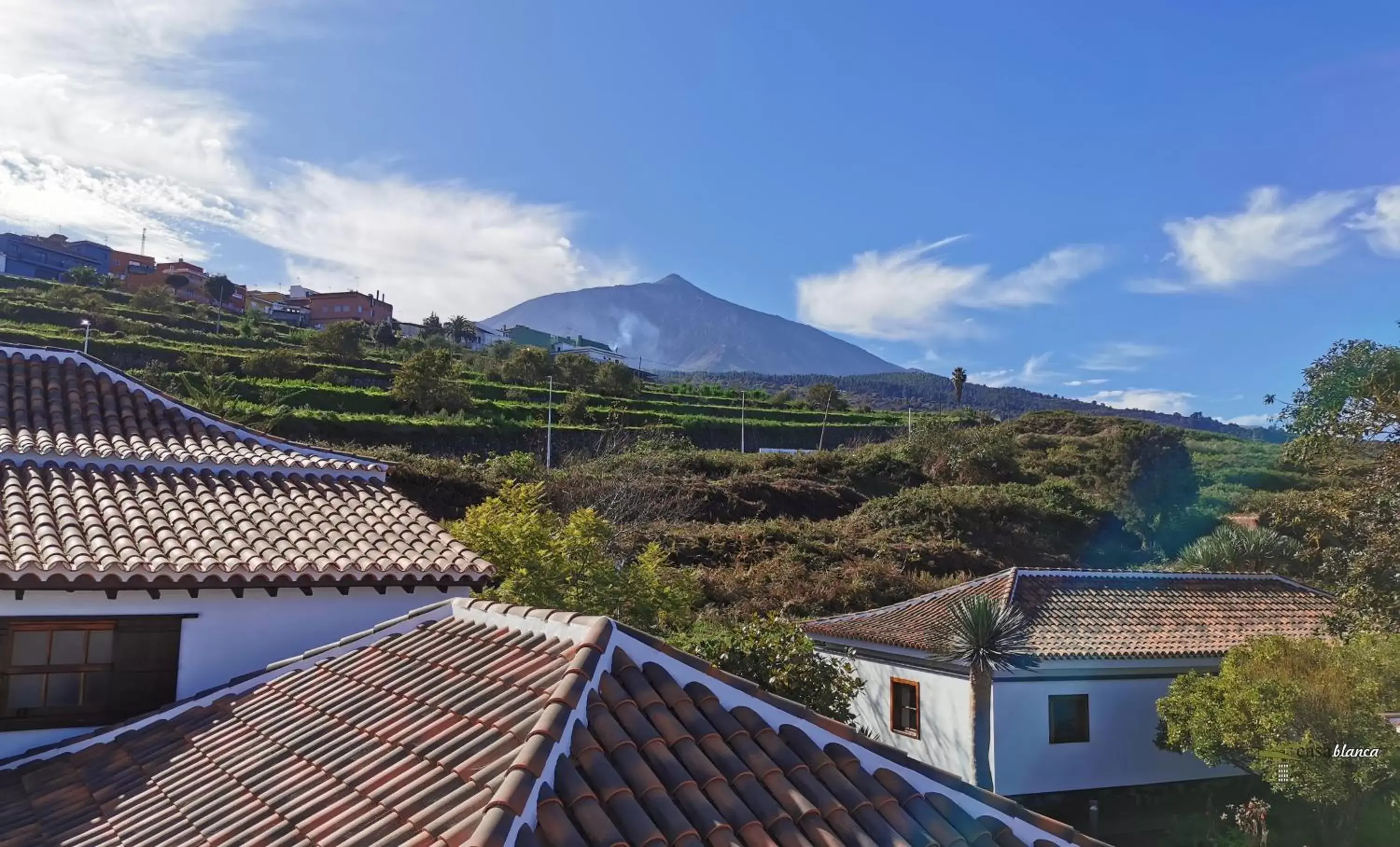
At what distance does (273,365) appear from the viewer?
133 ft

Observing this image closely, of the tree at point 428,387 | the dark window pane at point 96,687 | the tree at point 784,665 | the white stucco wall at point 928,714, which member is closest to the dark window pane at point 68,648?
the dark window pane at point 96,687

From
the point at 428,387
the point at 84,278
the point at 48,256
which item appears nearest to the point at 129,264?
the point at 48,256

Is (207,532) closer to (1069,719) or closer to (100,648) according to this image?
(100,648)

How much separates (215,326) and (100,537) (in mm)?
54023

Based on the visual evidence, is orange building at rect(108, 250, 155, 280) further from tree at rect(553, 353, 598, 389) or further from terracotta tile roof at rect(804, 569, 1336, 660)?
terracotta tile roof at rect(804, 569, 1336, 660)

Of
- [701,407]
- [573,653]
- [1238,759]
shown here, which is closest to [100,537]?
[573,653]

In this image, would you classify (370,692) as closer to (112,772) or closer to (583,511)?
(112,772)

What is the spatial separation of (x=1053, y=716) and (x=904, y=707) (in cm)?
269

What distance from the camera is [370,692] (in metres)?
6.18

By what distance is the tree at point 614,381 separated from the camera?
54.3 m

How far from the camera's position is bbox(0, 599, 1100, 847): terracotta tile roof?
409 centimetres

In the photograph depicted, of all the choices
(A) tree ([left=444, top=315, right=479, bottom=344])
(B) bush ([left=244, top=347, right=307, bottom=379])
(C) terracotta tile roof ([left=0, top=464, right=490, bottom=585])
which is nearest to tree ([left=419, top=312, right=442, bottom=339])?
(A) tree ([left=444, top=315, right=479, bottom=344])

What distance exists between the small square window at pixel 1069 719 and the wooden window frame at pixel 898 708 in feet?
7.20

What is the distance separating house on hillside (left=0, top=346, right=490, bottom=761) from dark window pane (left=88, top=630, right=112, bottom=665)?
1 centimetres
